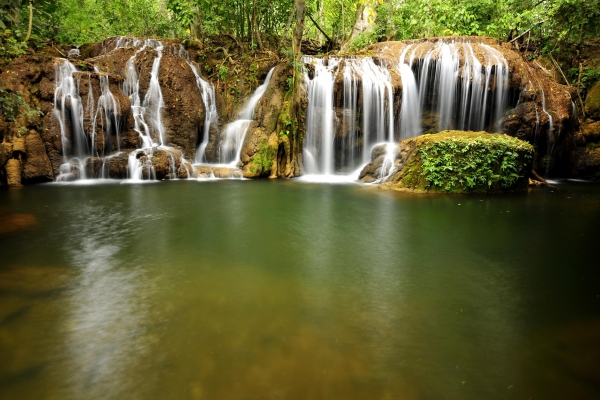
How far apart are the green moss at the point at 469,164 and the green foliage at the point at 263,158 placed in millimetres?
4891

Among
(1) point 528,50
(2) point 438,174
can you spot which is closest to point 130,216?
(2) point 438,174

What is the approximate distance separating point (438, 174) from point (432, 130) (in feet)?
15.1

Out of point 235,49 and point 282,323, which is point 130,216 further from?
point 235,49

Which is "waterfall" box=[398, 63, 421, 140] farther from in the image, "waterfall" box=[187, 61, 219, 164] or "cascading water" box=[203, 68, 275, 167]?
"waterfall" box=[187, 61, 219, 164]

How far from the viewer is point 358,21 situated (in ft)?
63.8

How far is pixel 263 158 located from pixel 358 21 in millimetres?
11213

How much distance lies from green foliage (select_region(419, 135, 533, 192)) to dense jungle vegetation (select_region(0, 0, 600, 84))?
6308mm

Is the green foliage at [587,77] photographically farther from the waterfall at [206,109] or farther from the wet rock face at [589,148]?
the waterfall at [206,109]

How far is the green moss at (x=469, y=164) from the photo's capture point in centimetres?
1006

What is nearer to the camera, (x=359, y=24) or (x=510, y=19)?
(x=510, y=19)

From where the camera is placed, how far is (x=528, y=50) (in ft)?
55.2

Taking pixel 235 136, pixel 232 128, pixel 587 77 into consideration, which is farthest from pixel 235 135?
pixel 587 77

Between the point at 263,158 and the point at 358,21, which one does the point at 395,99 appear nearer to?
the point at 263,158

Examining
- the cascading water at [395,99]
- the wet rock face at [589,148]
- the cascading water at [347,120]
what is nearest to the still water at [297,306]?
the cascading water at [347,120]
